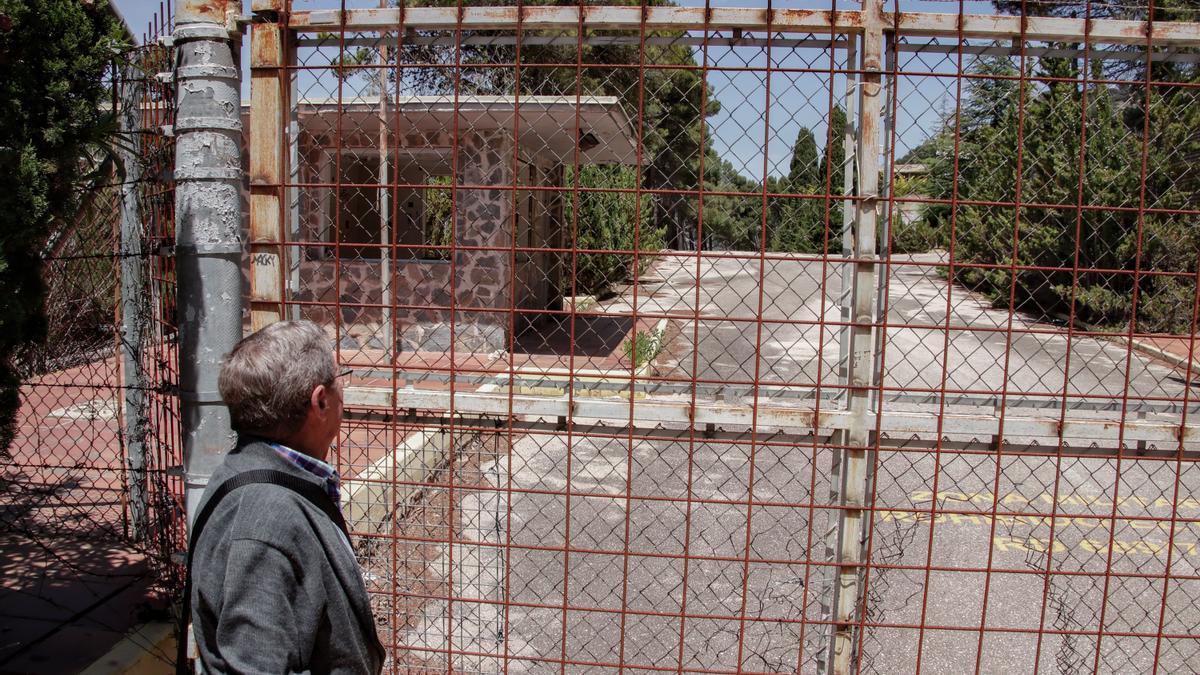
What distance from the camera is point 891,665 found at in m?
4.17

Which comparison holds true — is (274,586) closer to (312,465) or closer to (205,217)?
(312,465)

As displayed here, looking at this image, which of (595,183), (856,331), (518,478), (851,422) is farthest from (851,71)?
(595,183)

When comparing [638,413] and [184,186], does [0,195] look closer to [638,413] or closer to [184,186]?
[184,186]

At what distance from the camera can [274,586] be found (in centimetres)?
167

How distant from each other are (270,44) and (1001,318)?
19.9 m

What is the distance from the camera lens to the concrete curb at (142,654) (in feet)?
11.2

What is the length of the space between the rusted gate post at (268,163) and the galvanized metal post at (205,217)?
29 centimetres

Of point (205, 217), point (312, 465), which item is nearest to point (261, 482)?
point (312, 465)

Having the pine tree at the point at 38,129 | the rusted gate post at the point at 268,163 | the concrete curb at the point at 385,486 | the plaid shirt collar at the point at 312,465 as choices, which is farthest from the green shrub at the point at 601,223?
the plaid shirt collar at the point at 312,465

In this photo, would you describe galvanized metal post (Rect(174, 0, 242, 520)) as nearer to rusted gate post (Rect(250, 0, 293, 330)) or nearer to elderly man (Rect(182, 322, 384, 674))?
rusted gate post (Rect(250, 0, 293, 330))

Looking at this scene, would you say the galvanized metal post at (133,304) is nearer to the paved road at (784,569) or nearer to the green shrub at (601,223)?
the paved road at (784,569)

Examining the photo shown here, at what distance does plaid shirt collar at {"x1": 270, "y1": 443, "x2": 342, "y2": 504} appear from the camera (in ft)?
6.01

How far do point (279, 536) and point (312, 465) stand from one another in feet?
0.67

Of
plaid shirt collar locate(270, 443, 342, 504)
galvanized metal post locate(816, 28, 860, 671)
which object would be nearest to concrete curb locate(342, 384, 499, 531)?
galvanized metal post locate(816, 28, 860, 671)
